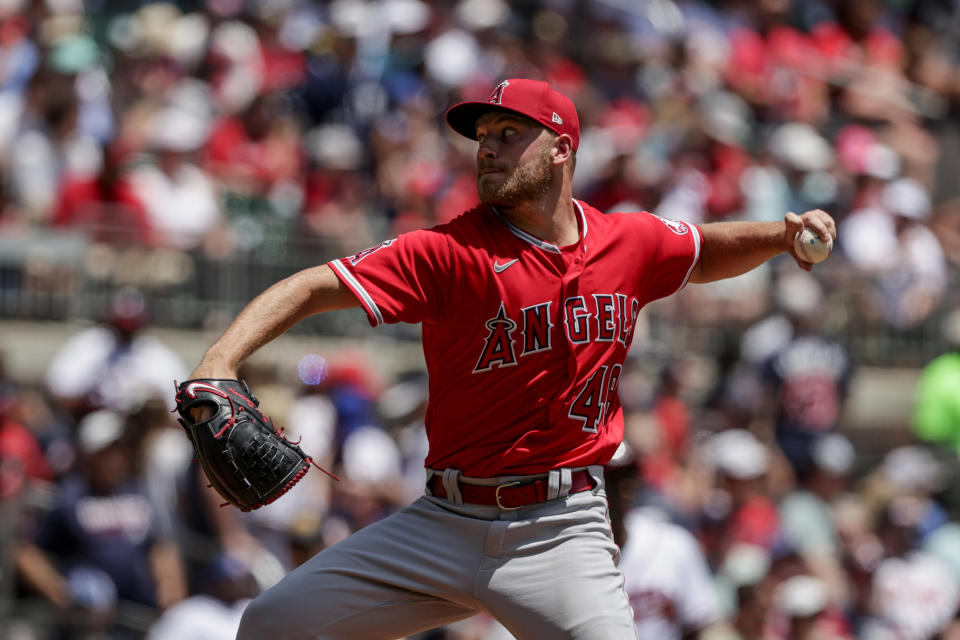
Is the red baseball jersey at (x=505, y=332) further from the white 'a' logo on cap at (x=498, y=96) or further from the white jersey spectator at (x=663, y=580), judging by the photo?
the white jersey spectator at (x=663, y=580)

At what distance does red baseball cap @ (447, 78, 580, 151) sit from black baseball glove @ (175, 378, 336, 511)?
1.26m

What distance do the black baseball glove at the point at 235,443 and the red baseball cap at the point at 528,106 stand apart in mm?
1265

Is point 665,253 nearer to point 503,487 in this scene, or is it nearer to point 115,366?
point 503,487

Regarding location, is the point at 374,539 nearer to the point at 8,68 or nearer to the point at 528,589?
the point at 528,589

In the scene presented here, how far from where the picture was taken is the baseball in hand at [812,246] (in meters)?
4.88

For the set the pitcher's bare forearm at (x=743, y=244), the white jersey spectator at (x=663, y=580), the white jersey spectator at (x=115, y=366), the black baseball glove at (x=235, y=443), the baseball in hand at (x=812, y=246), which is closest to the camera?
the black baseball glove at (x=235, y=443)

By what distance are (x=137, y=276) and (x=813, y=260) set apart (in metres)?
5.68

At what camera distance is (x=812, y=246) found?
4879 millimetres

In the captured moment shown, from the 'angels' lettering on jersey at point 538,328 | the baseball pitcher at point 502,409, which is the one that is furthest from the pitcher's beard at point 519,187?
the 'angels' lettering on jersey at point 538,328

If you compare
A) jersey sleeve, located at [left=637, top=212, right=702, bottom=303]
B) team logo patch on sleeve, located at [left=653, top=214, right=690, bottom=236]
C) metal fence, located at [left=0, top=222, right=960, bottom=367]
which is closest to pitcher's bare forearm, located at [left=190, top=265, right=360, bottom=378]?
jersey sleeve, located at [left=637, top=212, right=702, bottom=303]

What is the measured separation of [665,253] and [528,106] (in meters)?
0.73

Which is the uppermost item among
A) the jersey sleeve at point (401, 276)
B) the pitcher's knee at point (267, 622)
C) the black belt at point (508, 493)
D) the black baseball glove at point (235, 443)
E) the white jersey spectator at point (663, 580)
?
the jersey sleeve at point (401, 276)

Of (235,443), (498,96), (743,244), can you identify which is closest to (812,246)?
(743,244)

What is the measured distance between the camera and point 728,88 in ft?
44.4
